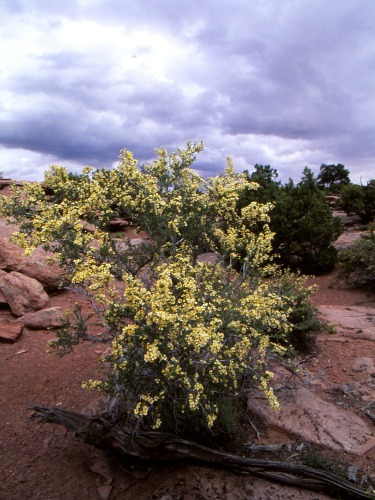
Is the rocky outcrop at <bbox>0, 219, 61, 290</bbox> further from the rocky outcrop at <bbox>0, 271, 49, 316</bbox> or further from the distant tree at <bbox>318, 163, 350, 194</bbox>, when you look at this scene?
the distant tree at <bbox>318, 163, 350, 194</bbox>

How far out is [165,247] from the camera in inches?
231

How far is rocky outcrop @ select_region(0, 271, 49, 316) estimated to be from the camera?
9.61 m

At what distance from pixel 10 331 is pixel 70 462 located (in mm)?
4183

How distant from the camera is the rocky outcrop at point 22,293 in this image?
9609 mm

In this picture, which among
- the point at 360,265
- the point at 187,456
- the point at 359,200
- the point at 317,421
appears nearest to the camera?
the point at 187,456

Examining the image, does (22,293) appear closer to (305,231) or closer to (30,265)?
(30,265)

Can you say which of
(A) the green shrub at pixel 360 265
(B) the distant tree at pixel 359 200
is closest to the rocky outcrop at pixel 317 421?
(A) the green shrub at pixel 360 265

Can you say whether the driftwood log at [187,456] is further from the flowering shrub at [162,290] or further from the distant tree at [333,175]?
the distant tree at [333,175]

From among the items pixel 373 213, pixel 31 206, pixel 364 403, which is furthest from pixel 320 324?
pixel 373 213

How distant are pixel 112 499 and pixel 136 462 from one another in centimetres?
49

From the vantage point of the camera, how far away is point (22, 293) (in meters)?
9.83

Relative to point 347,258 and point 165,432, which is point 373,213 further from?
point 165,432

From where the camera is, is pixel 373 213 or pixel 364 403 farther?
pixel 373 213

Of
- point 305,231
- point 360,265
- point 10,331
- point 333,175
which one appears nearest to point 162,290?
point 10,331
